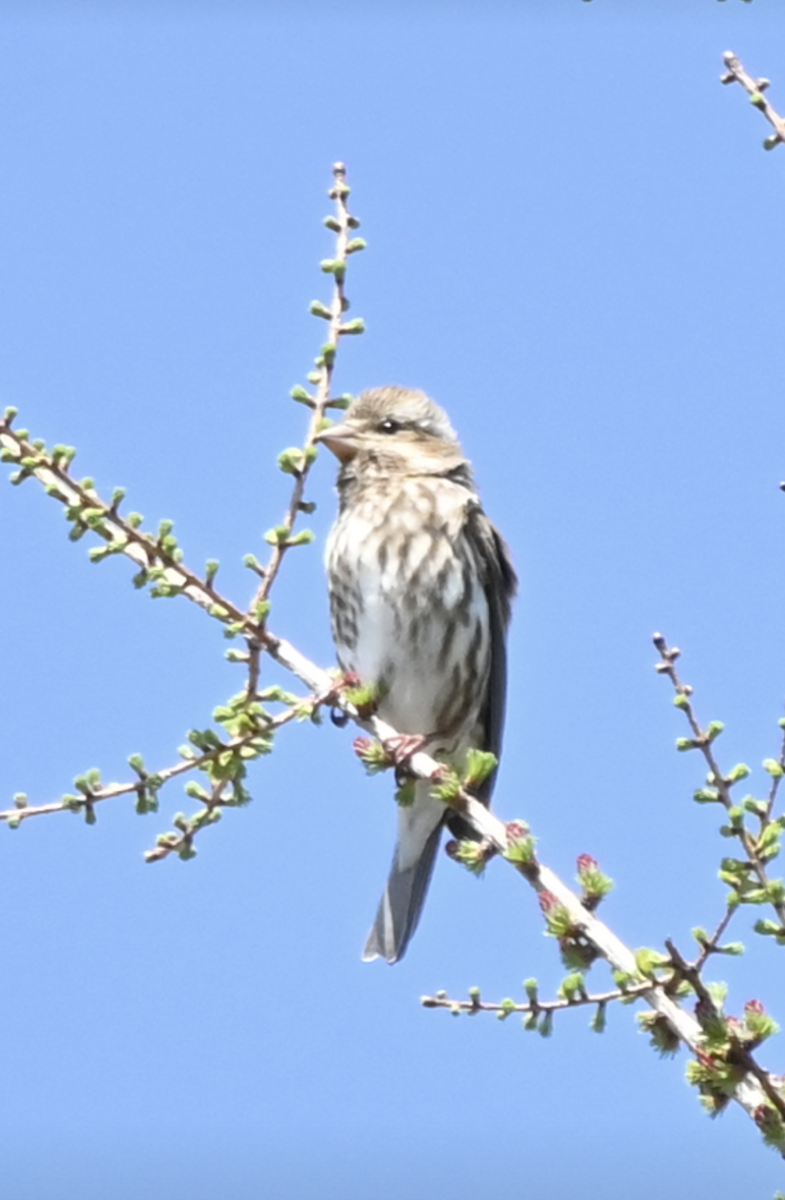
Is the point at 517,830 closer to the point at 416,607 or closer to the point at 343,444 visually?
the point at 416,607

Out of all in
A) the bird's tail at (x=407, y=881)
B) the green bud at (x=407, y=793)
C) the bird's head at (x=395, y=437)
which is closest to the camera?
the green bud at (x=407, y=793)

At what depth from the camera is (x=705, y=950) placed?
325 cm

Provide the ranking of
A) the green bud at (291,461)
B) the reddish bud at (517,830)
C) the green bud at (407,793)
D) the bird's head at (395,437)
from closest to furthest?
the reddish bud at (517,830) → the green bud at (291,461) → the green bud at (407,793) → the bird's head at (395,437)

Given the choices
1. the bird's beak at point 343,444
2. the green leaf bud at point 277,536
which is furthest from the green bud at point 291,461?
the bird's beak at point 343,444

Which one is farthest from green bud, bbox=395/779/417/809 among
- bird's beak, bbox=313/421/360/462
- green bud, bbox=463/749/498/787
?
bird's beak, bbox=313/421/360/462

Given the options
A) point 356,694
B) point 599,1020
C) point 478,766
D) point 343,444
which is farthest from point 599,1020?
point 343,444

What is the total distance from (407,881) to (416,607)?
50.6 inches

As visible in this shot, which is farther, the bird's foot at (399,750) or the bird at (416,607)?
the bird at (416,607)

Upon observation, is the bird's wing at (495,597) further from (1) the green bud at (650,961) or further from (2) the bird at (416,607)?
(1) the green bud at (650,961)

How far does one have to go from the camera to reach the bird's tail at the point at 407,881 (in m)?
6.82

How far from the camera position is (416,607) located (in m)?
6.61

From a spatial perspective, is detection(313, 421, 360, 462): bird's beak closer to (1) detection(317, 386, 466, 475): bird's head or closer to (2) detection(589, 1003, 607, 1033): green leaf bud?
(1) detection(317, 386, 466, 475): bird's head

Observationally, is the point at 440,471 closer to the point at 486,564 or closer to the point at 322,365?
the point at 486,564

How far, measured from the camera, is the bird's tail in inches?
269
